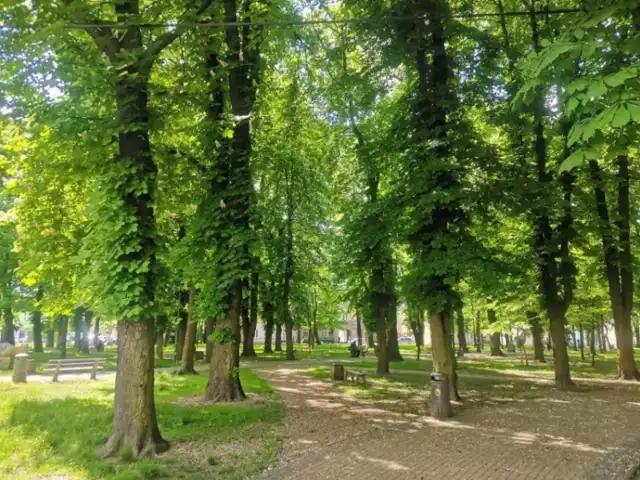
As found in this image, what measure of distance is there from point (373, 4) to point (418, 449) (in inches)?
429

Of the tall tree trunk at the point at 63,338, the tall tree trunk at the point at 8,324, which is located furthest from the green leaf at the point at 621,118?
the tall tree trunk at the point at 8,324

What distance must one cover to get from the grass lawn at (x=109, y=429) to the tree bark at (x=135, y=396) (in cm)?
33

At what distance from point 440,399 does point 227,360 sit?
512cm

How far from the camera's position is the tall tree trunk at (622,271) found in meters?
16.5

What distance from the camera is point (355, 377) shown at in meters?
17.4

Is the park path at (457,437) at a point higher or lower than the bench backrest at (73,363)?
lower

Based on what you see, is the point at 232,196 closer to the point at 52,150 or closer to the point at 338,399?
the point at 52,150

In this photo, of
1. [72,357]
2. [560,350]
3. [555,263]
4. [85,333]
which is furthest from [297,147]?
[85,333]

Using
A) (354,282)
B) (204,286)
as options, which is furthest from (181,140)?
(354,282)

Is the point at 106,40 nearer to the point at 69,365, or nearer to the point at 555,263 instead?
the point at 69,365

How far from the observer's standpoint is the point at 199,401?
11930 mm

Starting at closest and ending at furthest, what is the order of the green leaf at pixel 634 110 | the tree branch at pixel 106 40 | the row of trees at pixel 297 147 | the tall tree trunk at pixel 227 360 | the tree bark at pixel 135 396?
the green leaf at pixel 634 110 < the row of trees at pixel 297 147 < the tree bark at pixel 135 396 < the tree branch at pixel 106 40 < the tall tree trunk at pixel 227 360

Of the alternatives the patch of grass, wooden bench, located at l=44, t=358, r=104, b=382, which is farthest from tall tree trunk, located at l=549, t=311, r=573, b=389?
the patch of grass

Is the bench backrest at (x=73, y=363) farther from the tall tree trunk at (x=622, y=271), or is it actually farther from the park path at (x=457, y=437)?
the tall tree trunk at (x=622, y=271)
